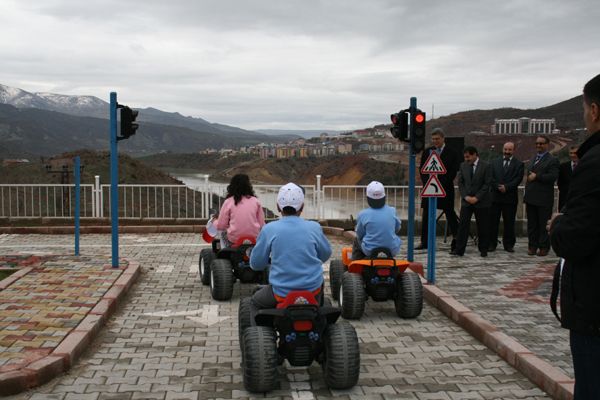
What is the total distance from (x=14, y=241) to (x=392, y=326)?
376 inches

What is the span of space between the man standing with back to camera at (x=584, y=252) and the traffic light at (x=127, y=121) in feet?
24.2

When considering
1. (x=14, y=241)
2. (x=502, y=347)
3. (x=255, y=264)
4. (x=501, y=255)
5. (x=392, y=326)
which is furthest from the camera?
(x=14, y=241)

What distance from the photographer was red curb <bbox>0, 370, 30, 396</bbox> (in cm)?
482

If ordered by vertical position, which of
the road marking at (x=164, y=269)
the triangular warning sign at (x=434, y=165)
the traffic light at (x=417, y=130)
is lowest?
the road marking at (x=164, y=269)

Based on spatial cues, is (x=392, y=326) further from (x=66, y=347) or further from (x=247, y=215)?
(x=66, y=347)

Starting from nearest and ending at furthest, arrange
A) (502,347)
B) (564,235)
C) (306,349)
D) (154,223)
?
(564,235), (306,349), (502,347), (154,223)

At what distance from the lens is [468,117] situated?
88312mm

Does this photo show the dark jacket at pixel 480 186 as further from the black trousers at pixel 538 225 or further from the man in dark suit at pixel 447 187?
the black trousers at pixel 538 225

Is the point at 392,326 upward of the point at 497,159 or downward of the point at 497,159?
downward

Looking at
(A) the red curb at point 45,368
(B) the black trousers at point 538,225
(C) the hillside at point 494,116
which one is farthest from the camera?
(C) the hillside at point 494,116

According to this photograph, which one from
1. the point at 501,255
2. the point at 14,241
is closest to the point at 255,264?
the point at 501,255

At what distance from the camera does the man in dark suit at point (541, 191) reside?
1130cm

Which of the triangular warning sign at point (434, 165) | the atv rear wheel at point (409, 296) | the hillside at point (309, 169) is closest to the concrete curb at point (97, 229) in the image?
the triangular warning sign at point (434, 165)

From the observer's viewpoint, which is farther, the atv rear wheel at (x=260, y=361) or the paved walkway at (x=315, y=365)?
the paved walkway at (x=315, y=365)
